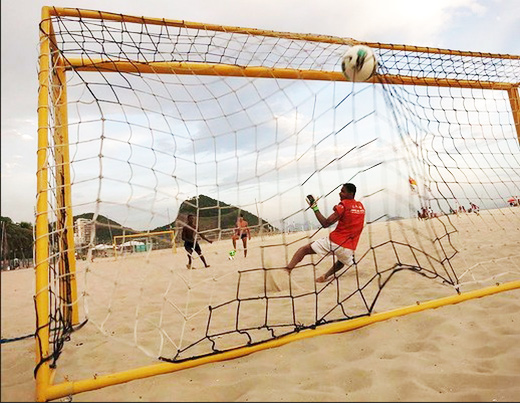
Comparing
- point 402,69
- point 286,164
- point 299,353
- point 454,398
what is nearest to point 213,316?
point 299,353

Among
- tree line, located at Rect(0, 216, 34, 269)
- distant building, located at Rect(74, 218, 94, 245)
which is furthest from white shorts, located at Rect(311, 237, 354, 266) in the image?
tree line, located at Rect(0, 216, 34, 269)

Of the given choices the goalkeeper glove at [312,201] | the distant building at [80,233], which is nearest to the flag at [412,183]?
the goalkeeper glove at [312,201]

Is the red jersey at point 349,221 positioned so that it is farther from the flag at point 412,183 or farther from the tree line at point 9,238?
the tree line at point 9,238

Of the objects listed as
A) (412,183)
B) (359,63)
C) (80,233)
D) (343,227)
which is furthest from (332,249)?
(80,233)

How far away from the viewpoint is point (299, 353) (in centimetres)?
222

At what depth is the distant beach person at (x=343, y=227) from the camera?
4289 millimetres

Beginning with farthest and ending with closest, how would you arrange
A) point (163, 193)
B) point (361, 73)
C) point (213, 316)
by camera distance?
point (213, 316) < point (361, 73) < point (163, 193)

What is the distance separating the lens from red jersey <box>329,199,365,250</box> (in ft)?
14.1

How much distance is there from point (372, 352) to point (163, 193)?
181 centimetres

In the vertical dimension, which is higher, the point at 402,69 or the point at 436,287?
the point at 402,69

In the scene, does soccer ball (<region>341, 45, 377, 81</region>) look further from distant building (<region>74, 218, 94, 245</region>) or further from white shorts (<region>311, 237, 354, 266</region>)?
distant building (<region>74, 218, 94, 245</region>)

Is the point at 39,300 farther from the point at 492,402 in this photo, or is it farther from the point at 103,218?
the point at 492,402

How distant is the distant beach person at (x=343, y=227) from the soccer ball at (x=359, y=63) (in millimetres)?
1609

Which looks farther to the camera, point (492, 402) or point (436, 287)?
point (436, 287)
